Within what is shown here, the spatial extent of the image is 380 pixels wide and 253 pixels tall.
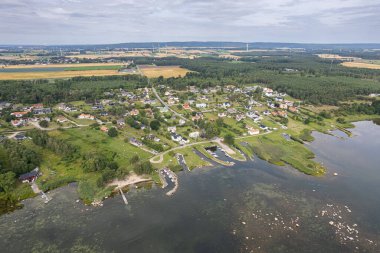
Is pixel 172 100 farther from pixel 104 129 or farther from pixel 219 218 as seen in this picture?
pixel 219 218

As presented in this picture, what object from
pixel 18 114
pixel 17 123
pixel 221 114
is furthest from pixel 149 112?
pixel 18 114

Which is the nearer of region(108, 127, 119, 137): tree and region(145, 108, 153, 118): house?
region(108, 127, 119, 137): tree

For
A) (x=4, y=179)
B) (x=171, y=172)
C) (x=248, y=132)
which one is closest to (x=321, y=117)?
(x=248, y=132)

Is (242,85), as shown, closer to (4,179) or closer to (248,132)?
(248,132)

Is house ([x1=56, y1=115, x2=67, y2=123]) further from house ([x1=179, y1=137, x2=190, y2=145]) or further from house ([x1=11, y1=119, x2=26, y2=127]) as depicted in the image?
house ([x1=179, y1=137, x2=190, y2=145])

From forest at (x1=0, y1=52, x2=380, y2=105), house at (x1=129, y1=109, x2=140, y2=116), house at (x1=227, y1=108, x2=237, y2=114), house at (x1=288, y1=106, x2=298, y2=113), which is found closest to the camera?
house at (x1=129, y1=109, x2=140, y2=116)

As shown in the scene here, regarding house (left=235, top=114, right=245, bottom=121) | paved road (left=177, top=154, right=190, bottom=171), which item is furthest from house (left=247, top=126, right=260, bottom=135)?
paved road (left=177, top=154, right=190, bottom=171)
